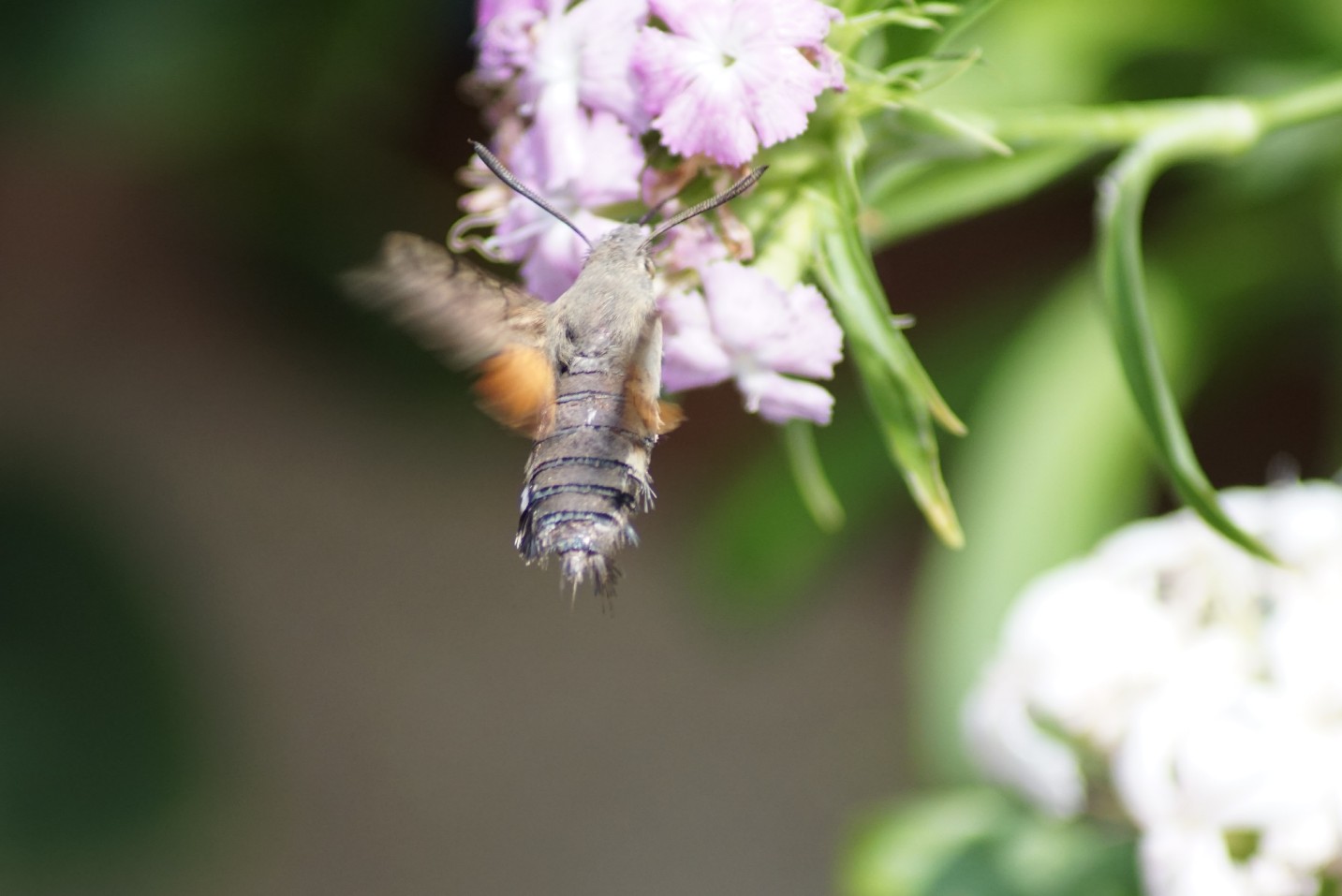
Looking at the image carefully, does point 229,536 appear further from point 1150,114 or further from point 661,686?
point 1150,114

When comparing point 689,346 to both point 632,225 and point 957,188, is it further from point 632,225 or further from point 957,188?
point 957,188

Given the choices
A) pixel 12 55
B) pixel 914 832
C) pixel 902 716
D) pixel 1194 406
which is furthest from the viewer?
pixel 902 716

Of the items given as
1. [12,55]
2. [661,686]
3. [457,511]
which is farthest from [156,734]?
[12,55]

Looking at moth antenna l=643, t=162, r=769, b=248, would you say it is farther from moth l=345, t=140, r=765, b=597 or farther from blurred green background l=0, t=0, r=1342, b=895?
blurred green background l=0, t=0, r=1342, b=895

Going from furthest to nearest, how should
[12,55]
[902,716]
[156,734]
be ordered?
[902,716] < [156,734] < [12,55]

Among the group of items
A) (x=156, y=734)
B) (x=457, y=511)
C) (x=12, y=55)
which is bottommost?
(x=156, y=734)

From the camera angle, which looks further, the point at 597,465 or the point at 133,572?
the point at 133,572

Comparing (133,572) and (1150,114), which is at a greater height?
(133,572)
